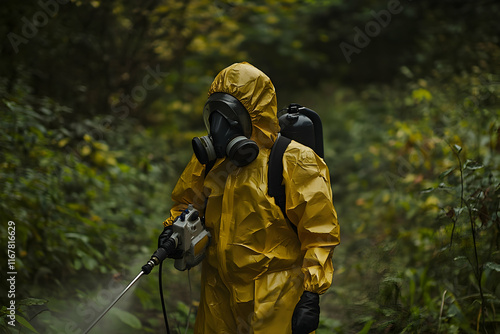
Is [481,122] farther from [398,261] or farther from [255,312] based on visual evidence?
[255,312]

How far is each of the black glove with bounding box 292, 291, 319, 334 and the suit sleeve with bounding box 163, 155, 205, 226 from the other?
87cm

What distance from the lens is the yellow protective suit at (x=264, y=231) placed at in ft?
7.70

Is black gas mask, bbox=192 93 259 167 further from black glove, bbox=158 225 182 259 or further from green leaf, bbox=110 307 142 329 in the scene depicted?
green leaf, bbox=110 307 142 329

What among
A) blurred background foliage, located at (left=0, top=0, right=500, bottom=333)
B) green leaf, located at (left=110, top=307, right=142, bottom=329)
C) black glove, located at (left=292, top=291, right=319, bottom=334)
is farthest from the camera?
blurred background foliage, located at (left=0, top=0, right=500, bottom=333)

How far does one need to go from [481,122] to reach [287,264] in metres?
3.97

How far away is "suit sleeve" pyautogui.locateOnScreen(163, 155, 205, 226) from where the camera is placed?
2.72m

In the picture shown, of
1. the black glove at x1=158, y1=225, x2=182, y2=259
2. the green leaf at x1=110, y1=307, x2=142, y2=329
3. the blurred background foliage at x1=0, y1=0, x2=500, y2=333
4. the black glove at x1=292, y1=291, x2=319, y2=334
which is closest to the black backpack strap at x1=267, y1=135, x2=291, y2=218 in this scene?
the black glove at x1=292, y1=291, x2=319, y2=334

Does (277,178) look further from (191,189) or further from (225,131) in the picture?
(191,189)

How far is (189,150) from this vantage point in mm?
8211

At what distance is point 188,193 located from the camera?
2770mm

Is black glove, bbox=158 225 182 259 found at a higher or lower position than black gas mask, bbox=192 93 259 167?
lower

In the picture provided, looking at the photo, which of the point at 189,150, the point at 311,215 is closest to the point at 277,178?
the point at 311,215

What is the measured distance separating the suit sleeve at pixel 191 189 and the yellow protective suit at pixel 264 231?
0.20 metres

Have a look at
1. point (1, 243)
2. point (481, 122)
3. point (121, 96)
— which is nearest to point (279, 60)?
point (121, 96)
